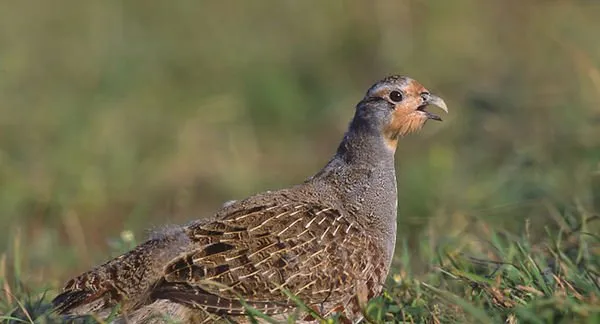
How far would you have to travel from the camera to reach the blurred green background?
795cm

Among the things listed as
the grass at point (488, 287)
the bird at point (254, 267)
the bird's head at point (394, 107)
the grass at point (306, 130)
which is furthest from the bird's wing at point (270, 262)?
the bird's head at point (394, 107)

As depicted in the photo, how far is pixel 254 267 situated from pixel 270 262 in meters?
0.07

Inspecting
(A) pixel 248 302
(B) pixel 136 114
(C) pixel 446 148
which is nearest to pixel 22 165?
(B) pixel 136 114

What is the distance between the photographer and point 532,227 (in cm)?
682

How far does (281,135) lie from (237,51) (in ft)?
5.79

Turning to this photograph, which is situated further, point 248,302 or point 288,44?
point 288,44

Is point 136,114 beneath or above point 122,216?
above

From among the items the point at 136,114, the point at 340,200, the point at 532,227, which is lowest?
the point at 532,227

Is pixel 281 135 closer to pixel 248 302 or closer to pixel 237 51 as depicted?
pixel 237 51

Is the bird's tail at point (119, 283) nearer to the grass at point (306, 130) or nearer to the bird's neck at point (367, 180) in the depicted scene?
the grass at point (306, 130)

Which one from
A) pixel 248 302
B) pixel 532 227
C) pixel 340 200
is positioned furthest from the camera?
pixel 532 227

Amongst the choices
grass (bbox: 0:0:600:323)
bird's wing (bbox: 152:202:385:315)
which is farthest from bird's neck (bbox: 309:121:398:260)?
grass (bbox: 0:0:600:323)

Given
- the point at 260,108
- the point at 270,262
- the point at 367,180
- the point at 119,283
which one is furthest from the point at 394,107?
the point at 260,108

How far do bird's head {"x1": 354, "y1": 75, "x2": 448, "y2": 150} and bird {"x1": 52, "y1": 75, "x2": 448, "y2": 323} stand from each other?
42 cm
